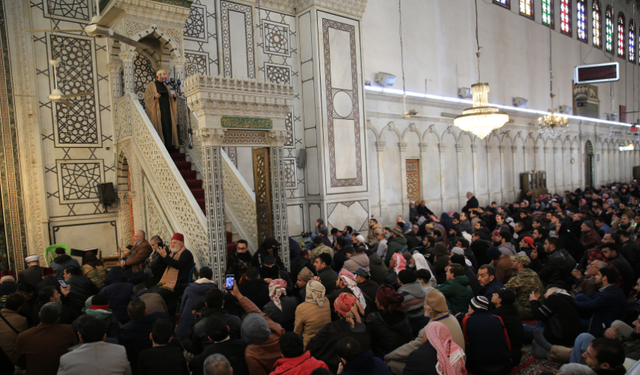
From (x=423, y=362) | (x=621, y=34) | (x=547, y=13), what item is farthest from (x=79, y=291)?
(x=621, y=34)

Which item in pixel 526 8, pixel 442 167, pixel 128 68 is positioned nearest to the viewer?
pixel 128 68

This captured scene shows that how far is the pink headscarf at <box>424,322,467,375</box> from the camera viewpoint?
231 centimetres

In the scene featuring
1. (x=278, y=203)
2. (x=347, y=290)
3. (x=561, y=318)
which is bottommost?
(x=561, y=318)

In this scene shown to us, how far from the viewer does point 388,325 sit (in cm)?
284

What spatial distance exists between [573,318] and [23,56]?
7.40 metres

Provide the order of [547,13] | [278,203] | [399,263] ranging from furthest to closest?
[547,13] < [278,203] < [399,263]

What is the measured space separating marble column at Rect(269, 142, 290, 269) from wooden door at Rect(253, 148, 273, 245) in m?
0.07

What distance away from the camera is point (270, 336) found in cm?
257

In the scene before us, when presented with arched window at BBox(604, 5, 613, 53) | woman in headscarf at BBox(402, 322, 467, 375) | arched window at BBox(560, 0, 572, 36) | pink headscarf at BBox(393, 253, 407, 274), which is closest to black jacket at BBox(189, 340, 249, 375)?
woman in headscarf at BBox(402, 322, 467, 375)

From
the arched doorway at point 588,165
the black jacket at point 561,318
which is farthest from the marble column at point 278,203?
the arched doorway at point 588,165

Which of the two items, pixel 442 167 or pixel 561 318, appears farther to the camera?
pixel 442 167

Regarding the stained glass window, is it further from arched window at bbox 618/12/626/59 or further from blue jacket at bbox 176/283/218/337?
blue jacket at bbox 176/283/218/337

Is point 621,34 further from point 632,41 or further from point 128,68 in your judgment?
point 128,68

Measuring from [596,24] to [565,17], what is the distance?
3.44 metres
